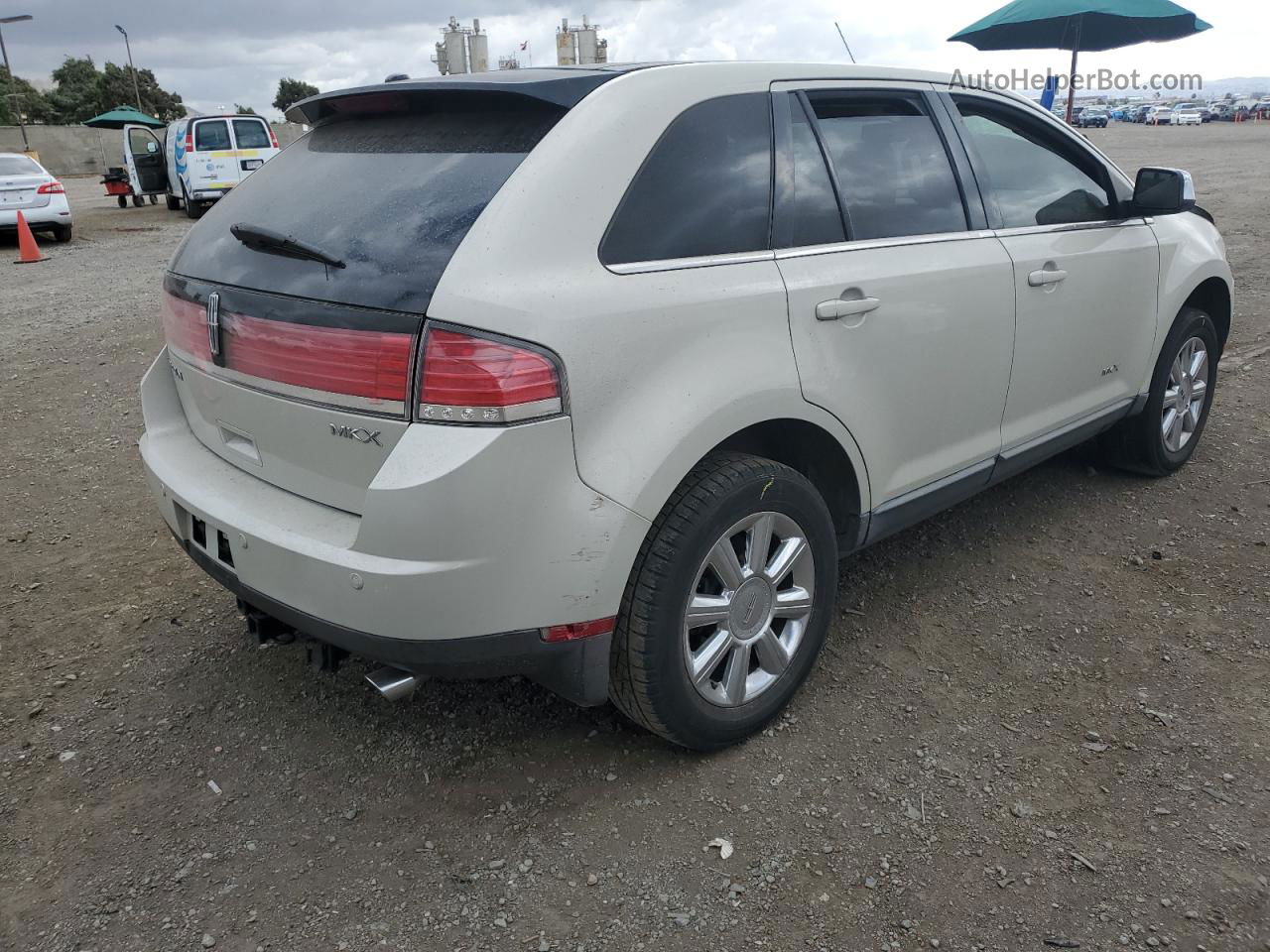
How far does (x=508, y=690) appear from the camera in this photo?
3031 mm

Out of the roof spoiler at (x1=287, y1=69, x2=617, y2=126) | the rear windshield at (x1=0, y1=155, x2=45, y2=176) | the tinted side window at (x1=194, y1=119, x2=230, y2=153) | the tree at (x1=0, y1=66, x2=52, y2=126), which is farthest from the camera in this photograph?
the tree at (x1=0, y1=66, x2=52, y2=126)

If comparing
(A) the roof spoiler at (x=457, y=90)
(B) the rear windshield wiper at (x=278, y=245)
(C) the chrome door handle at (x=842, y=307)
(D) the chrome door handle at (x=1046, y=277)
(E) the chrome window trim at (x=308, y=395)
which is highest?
(A) the roof spoiler at (x=457, y=90)

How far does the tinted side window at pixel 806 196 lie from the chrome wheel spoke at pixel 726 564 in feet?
2.69

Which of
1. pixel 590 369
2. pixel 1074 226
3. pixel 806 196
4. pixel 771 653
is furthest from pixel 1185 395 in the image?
pixel 590 369

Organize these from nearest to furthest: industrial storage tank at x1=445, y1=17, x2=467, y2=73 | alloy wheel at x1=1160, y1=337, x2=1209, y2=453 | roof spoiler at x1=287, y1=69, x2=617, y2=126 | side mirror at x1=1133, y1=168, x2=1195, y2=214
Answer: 1. roof spoiler at x1=287, y1=69, x2=617, y2=126
2. side mirror at x1=1133, y1=168, x2=1195, y2=214
3. alloy wheel at x1=1160, y1=337, x2=1209, y2=453
4. industrial storage tank at x1=445, y1=17, x2=467, y2=73

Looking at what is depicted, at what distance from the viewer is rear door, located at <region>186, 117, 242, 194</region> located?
17812 millimetres

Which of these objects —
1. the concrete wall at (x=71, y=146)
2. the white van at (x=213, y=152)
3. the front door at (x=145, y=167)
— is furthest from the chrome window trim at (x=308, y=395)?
the concrete wall at (x=71, y=146)

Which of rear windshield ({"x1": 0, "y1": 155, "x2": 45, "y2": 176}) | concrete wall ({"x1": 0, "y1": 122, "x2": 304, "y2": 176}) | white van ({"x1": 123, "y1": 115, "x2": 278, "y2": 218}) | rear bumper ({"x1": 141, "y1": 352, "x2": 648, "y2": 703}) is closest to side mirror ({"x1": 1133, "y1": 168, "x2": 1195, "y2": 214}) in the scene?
rear bumper ({"x1": 141, "y1": 352, "x2": 648, "y2": 703})

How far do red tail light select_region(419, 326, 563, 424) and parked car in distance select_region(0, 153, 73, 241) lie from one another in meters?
14.9

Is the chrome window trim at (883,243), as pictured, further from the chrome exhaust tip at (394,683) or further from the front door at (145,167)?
the front door at (145,167)

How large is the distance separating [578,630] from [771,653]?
0.71 metres

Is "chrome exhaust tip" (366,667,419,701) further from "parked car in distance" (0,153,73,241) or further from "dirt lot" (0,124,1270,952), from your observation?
"parked car in distance" (0,153,73,241)

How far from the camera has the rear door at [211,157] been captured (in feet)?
58.4

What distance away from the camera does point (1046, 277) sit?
11.2 ft
